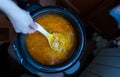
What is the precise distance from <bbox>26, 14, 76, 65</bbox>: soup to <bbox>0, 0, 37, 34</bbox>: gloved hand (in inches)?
4.8

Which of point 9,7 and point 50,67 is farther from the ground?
point 9,7

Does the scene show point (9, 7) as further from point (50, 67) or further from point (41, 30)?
point (50, 67)

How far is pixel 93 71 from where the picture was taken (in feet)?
4.98

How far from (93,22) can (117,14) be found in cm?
39

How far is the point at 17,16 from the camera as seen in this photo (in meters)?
0.98

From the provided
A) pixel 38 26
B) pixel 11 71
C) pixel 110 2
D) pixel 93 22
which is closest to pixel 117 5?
pixel 110 2

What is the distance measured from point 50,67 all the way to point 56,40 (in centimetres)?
12

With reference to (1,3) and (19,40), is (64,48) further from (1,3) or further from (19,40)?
(1,3)

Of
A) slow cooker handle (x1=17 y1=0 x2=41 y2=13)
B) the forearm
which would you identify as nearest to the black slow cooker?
slow cooker handle (x1=17 y1=0 x2=41 y2=13)

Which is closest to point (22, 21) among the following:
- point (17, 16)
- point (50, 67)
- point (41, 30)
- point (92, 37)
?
point (17, 16)

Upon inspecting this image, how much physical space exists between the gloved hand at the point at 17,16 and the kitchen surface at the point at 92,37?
475 mm

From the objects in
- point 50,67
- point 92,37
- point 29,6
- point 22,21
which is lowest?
point 50,67

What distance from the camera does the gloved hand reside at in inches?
37.7

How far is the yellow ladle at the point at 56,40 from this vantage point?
1163mm
